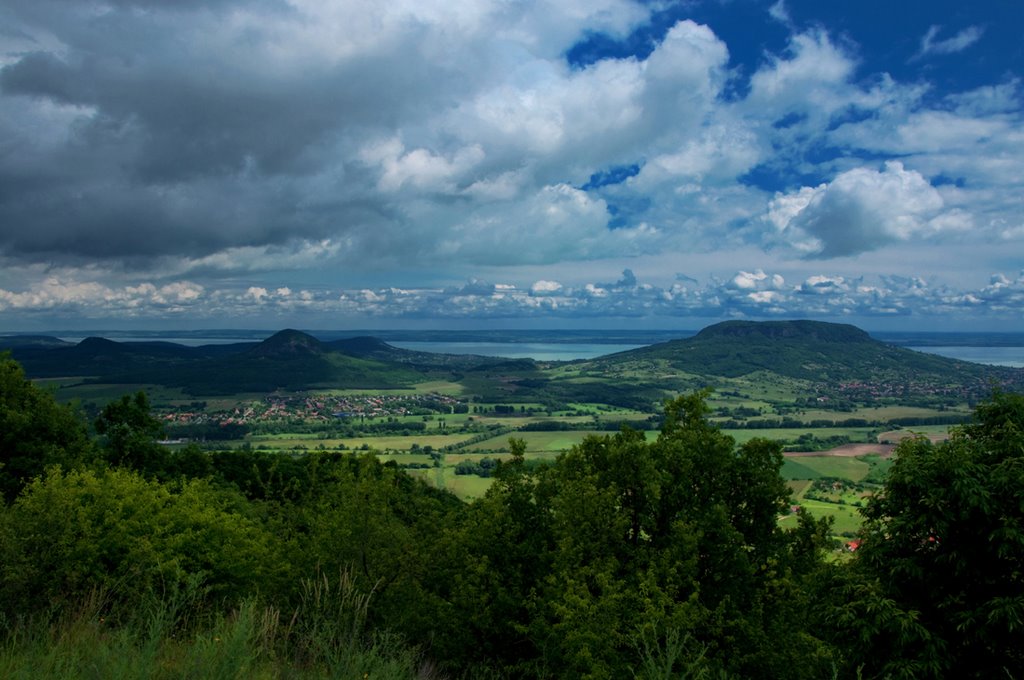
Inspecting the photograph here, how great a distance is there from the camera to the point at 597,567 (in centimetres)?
1555

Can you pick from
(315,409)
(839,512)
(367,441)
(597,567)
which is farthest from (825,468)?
(315,409)

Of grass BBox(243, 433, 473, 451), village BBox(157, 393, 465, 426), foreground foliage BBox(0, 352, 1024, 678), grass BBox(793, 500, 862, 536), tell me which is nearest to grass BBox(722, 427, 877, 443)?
grass BBox(793, 500, 862, 536)

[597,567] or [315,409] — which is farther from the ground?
[597,567]

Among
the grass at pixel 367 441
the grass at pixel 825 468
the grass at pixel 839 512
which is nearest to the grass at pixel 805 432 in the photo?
the grass at pixel 825 468

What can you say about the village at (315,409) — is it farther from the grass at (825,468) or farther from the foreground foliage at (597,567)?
the foreground foliage at (597,567)

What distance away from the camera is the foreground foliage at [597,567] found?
1024cm

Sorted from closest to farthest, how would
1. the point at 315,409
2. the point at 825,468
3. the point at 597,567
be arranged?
the point at 597,567 → the point at 825,468 → the point at 315,409

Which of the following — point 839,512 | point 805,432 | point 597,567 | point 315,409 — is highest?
point 597,567

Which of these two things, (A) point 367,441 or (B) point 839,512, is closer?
(B) point 839,512

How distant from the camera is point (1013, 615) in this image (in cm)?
964

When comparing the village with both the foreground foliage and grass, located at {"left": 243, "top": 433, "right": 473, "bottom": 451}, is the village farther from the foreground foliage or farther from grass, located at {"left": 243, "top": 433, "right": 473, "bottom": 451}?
the foreground foliage

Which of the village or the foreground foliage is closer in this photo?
the foreground foliage

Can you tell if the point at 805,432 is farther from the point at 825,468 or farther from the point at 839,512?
the point at 839,512

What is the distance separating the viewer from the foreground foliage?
10.2m
